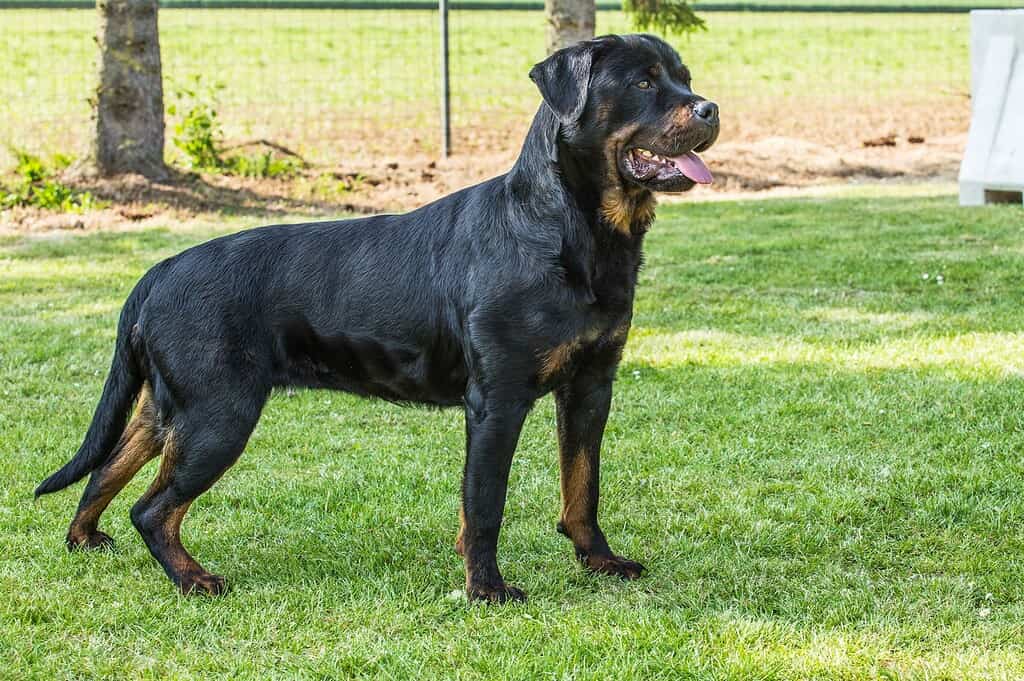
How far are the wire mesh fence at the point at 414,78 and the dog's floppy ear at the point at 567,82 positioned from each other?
9.25 m

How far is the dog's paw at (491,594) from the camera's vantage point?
4.16 meters

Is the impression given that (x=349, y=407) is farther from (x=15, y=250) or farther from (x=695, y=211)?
(x=695, y=211)

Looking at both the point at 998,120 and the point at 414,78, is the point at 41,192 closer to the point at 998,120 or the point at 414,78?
the point at 414,78

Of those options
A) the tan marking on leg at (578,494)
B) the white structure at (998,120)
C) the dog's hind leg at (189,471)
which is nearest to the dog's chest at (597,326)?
the tan marking on leg at (578,494)

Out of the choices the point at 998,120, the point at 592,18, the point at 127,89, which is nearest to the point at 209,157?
the point at 127,89

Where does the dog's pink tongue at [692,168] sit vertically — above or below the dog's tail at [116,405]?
above

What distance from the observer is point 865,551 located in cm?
457

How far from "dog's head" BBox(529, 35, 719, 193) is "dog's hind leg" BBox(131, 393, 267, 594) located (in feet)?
4.73

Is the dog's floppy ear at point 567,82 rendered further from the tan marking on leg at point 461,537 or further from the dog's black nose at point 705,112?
the tan marking on leg at point 461,537

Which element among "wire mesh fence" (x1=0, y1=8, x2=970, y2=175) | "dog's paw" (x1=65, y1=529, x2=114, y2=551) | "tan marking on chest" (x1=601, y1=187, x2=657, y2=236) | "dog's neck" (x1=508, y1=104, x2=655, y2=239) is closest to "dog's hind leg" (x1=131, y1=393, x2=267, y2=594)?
"dog's paw" (x1=65, y1=529, x2=114, y2=551)

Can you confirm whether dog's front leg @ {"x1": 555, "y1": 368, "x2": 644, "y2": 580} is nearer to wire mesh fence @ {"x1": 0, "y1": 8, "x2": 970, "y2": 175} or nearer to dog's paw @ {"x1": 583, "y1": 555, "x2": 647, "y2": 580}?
dog's paw @ {"x1": 583, "y1": 555, "x2": 647, "y2": 580}

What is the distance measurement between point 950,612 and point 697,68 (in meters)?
19.6

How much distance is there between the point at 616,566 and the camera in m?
4.45

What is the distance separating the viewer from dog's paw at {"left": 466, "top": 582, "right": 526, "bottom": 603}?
4.16m
